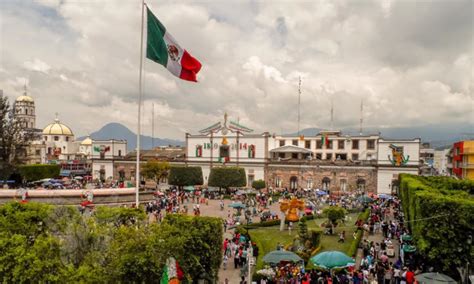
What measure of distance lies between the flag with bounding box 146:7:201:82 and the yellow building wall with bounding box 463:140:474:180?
1748 inches

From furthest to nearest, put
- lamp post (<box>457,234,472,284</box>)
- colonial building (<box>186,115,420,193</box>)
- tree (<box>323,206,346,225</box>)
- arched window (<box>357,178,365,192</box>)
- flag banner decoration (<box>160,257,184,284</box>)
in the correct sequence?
→ arched window (<box>357,178,365,192</box>)
colonial building (<box>186,115,420,193</box>)
tree (<box>323,206,346,225</box>)
lamp post (<box>457,234,472,284</box>)
flag banner decoration (<box>160,257,184,284</box>)

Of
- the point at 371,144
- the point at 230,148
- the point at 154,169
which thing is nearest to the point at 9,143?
the point at 154,169

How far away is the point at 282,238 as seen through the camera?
85.5 ft

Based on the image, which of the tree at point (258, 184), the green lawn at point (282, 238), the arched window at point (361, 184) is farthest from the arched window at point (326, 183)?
the green lawn at point (282, 238)

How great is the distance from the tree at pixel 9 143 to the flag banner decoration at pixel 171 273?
4041cm

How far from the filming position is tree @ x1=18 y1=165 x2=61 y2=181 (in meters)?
53.7

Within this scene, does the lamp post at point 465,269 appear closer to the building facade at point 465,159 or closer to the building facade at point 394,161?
the building facade at point 394,161

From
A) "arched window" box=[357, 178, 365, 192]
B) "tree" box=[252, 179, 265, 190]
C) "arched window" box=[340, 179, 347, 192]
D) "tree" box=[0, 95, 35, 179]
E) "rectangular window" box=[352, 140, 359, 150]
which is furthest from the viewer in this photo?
"rectangular window" box=[352, 140, 359, 150]

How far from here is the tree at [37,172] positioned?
176 ft

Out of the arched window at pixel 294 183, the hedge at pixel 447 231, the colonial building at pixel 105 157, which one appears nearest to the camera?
the hedge at pixel 447 231

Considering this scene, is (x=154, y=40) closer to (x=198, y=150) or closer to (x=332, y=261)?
(x=332, y=261)

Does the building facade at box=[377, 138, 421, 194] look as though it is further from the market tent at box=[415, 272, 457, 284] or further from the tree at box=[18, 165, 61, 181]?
the tree at box=[18, 165, 61, 181]

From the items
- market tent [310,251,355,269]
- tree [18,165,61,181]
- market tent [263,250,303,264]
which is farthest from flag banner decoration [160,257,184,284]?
tree [18,165,61,181]

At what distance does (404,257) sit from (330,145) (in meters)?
47.0
